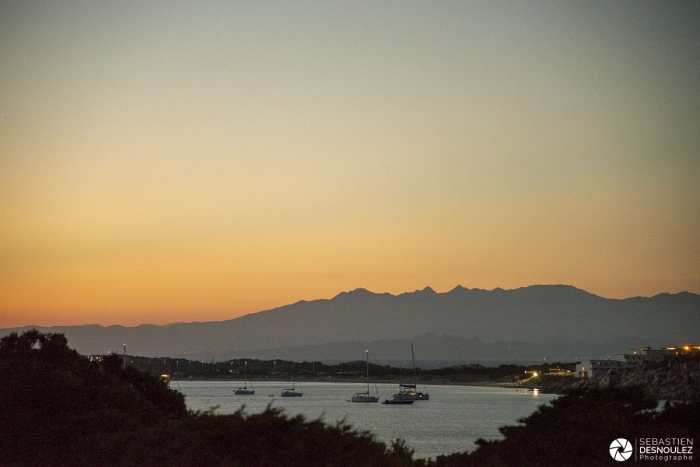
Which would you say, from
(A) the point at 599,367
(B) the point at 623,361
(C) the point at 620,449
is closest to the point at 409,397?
(A) the point at 599,367

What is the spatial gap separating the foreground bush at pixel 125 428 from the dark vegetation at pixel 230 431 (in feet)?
0.08

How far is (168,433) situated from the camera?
46.8 ft

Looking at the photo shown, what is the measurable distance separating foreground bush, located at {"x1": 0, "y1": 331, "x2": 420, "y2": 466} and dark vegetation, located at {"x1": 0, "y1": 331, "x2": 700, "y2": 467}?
0.02 m

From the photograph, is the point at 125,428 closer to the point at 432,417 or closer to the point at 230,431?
the point at 230,431

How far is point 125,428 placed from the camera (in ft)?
51.4

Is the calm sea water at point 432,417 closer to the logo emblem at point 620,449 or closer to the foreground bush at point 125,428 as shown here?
the foreground bush at point 125,428

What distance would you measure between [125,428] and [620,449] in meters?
10.1

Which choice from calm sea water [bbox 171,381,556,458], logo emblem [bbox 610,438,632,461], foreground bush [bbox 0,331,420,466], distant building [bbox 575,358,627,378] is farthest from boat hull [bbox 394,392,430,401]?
logo emblem [bbox 610,438,632,461]

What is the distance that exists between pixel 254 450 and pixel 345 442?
1.59m

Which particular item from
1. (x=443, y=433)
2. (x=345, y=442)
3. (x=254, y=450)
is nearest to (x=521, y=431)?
(x=345, y=442)

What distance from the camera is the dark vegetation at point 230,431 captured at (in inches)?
510

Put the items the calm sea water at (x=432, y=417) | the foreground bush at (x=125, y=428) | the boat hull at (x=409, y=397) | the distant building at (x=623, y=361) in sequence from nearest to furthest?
the foreground bush at (x=125, y=428) → the calm sea water at (x=432, y=417) → the boat hull at (x=409, y=397) → the distant building at (x=623, y=361)

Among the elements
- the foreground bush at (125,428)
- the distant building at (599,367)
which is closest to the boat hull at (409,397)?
the distant building at (599,367)

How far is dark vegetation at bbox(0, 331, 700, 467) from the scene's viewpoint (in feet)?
42.5
